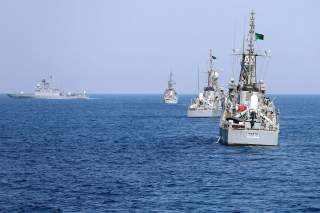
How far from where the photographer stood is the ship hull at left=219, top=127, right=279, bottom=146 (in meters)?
82.2


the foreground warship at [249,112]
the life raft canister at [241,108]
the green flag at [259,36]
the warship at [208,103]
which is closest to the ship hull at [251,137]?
the foreground warship at [249,112]

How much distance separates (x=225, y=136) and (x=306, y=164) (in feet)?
52.6

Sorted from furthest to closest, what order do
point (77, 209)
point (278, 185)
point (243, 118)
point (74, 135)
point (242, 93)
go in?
point (74, 135), point (242, 93), point (243, 118), point (278, 185), point (77, 209)

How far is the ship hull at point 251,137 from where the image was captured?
82.2 m

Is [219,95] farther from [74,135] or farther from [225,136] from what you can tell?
[225,136]

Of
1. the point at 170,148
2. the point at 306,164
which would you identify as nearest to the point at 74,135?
the point at 170,148

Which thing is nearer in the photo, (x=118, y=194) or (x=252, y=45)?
(x=118, y=194)

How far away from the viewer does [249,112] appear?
85562mm

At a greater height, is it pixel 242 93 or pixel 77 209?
pixel 242 93

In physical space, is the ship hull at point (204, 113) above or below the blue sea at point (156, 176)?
above

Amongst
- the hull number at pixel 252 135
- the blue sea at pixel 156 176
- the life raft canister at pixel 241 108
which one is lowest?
the blue sea at pixel 156 176

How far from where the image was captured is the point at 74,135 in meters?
116

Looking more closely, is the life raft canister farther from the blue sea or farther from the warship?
the warship

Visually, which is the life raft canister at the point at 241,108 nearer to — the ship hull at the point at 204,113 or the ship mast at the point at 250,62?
the ship mast at the point at 250,62
